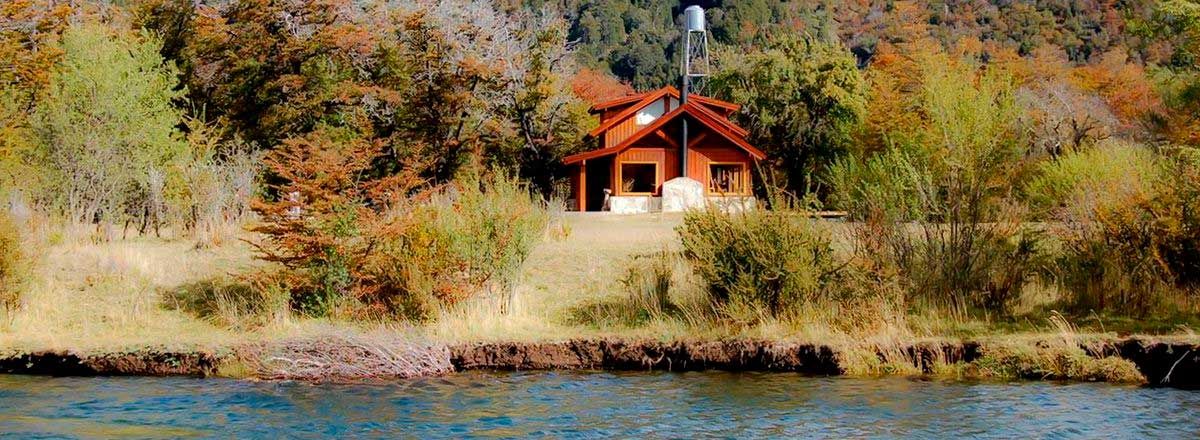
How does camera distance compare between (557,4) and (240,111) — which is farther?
(557,4)

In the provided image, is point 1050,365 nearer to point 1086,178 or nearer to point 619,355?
point 619,355

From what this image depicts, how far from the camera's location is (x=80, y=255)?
22.2m

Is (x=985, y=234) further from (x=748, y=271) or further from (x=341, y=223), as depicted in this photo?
(x=341, y=223)

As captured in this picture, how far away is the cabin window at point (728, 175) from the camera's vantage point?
45.8m

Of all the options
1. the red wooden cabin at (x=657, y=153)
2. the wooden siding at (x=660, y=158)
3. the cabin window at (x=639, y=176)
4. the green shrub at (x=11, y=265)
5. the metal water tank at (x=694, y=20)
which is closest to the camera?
the green shrub at (x=11, y=265)

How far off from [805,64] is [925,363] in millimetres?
35187

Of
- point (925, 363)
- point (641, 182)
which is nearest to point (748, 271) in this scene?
point (925, 363)

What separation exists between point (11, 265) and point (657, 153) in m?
30.0

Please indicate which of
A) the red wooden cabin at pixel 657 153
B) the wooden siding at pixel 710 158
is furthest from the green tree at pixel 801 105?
the wooden siding at pixel 710 158

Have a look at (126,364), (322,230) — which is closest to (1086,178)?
(322,230)

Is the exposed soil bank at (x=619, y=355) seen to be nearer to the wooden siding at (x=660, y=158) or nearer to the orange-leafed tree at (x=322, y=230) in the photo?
the orange-leafed tree at (x=322, y=230)

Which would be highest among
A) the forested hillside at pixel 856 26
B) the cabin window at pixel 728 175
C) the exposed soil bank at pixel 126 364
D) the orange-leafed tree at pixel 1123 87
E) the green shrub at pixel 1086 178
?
the forested hillside at pixel 856 26

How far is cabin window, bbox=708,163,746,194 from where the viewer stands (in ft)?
150

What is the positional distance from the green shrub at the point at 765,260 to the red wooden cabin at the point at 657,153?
25.7m
